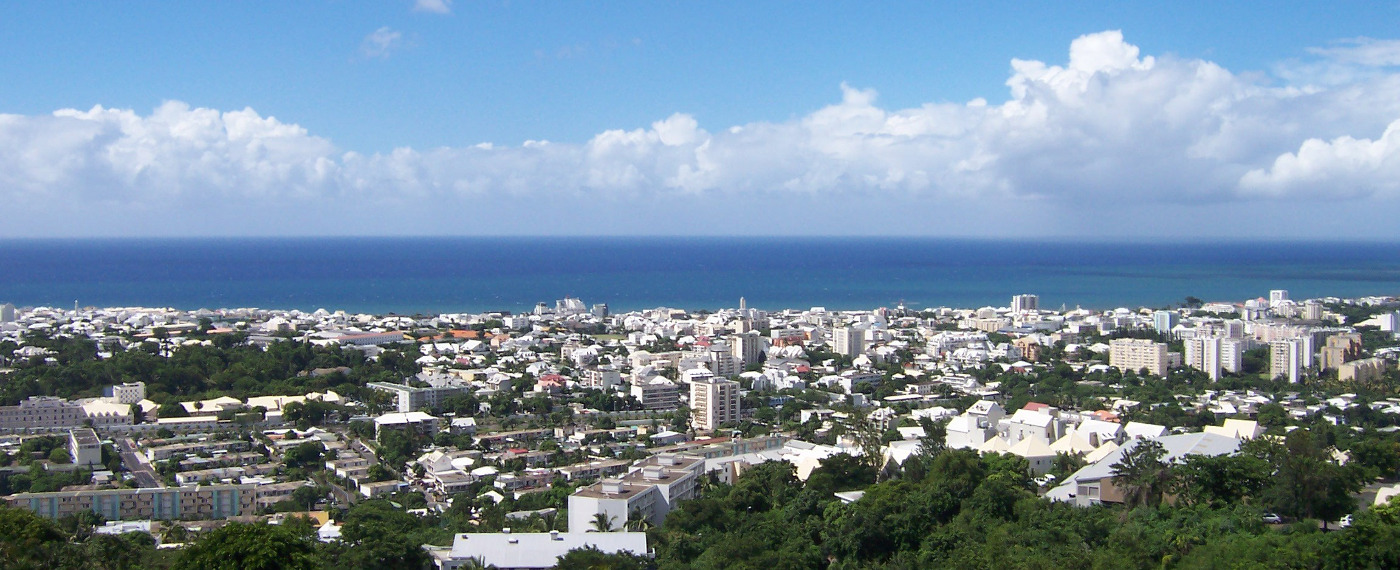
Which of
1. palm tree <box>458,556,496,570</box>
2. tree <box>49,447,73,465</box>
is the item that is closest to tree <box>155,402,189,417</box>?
tree <box>49,447,73,465</box>

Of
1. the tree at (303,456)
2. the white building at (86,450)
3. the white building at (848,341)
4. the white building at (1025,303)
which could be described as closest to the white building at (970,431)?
the tree at (303,456)

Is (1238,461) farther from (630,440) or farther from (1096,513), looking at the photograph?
(630,440)

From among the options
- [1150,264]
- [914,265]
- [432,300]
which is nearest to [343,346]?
[432,300]

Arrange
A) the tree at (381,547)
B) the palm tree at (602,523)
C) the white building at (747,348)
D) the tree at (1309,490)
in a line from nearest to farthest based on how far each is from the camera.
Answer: the tree at (381,547), the tree at (1309,490), the palm tree at (602,523), the white building at (747,348)

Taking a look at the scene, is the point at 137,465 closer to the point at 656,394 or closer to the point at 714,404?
the point at 714,404

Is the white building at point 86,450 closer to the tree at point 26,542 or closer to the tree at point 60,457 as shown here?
the tree at point 60,457

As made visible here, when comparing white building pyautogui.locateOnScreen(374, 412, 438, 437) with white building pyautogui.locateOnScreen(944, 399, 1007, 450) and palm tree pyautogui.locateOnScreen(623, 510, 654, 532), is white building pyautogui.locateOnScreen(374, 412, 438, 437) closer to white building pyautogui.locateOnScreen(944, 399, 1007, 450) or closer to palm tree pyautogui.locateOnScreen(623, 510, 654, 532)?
palm tree pyautogui.locateOnScreen(623, 510, 654, 532)
